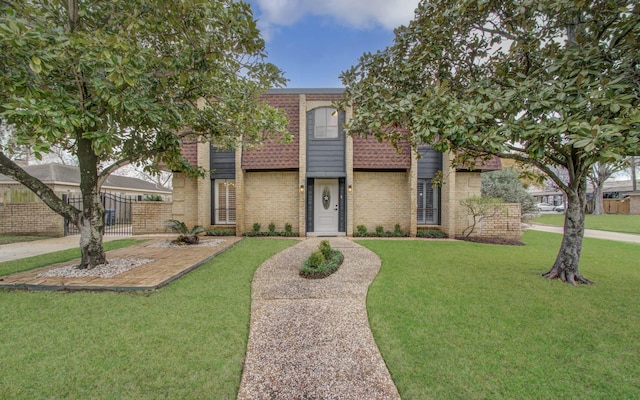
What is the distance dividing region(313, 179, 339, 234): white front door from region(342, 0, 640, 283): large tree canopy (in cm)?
640

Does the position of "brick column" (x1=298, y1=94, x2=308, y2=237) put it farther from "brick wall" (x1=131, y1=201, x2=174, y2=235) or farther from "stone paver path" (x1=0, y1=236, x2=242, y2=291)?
"brick wall" (x1=131, y1=201, x2=174, y2=235)

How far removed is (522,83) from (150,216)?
545 inches

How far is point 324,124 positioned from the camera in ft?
40.7

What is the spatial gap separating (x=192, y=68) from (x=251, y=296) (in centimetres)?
424

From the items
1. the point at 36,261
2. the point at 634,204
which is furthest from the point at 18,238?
the point at 634,204

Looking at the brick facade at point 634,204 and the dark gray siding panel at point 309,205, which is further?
the brick facade at point 634,204

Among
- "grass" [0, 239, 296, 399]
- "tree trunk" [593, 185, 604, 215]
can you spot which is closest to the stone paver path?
"grass" [0, 239, 296, 399]

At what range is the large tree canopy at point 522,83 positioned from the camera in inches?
133

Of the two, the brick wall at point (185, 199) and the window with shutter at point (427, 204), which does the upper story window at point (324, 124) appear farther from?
the brick wall at point (185, 199)

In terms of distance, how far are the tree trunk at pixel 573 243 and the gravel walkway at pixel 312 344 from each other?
4.02m

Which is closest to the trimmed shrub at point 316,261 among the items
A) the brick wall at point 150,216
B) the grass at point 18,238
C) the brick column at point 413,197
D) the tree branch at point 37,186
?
the tree branch at point 37,186

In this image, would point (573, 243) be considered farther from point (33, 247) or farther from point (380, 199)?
point (33, 247)

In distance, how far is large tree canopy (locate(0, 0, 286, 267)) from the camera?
3.71 metres

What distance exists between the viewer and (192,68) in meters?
5.14
